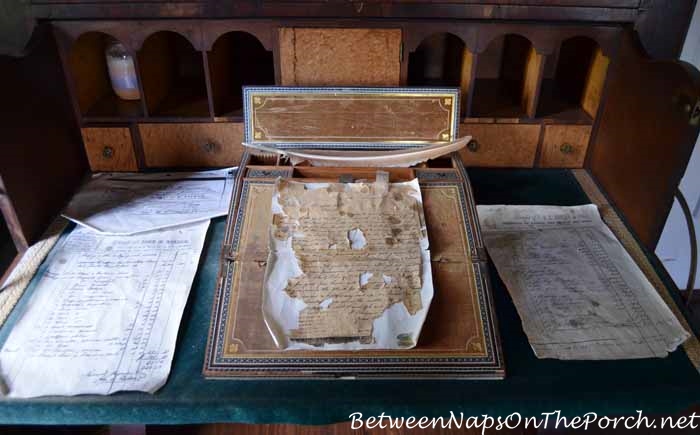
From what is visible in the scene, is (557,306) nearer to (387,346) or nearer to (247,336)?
(387,346)

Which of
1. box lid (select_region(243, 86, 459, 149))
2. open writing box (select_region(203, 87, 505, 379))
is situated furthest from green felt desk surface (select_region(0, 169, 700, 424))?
box lid (select_region(243, 86, 459, 149))

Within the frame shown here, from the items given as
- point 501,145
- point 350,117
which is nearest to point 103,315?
point 350,117

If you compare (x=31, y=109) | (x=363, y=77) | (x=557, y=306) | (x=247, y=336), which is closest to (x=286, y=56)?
(x=363, y=77)

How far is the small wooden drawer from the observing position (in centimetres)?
147

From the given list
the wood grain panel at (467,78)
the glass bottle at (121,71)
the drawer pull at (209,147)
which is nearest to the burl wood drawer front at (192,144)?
the drawer pull at (209,147)

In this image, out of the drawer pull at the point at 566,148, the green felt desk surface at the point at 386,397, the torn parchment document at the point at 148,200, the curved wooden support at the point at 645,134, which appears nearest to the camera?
the green felt desk surface at the point at 386,397

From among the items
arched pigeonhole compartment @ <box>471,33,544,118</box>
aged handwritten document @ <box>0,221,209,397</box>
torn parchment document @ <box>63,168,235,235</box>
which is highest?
arched pigeonhole compartment @ <box>471,33,544,118</box>

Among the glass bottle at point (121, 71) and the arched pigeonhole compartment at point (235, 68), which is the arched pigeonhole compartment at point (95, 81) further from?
the arched pigeonhole compartment at point (235, 68)

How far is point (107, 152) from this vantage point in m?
1.46

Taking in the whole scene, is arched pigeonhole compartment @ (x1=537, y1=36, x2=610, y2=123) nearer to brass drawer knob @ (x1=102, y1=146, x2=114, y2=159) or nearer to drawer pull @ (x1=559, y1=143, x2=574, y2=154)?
drawer pull @ (x1=559, y1=143, x2=574, y2=154)

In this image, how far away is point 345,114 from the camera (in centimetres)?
133

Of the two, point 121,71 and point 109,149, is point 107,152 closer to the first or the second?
point 109,149

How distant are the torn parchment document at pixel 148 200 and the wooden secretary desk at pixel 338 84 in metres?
0.05

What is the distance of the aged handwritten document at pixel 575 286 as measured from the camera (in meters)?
0.99
